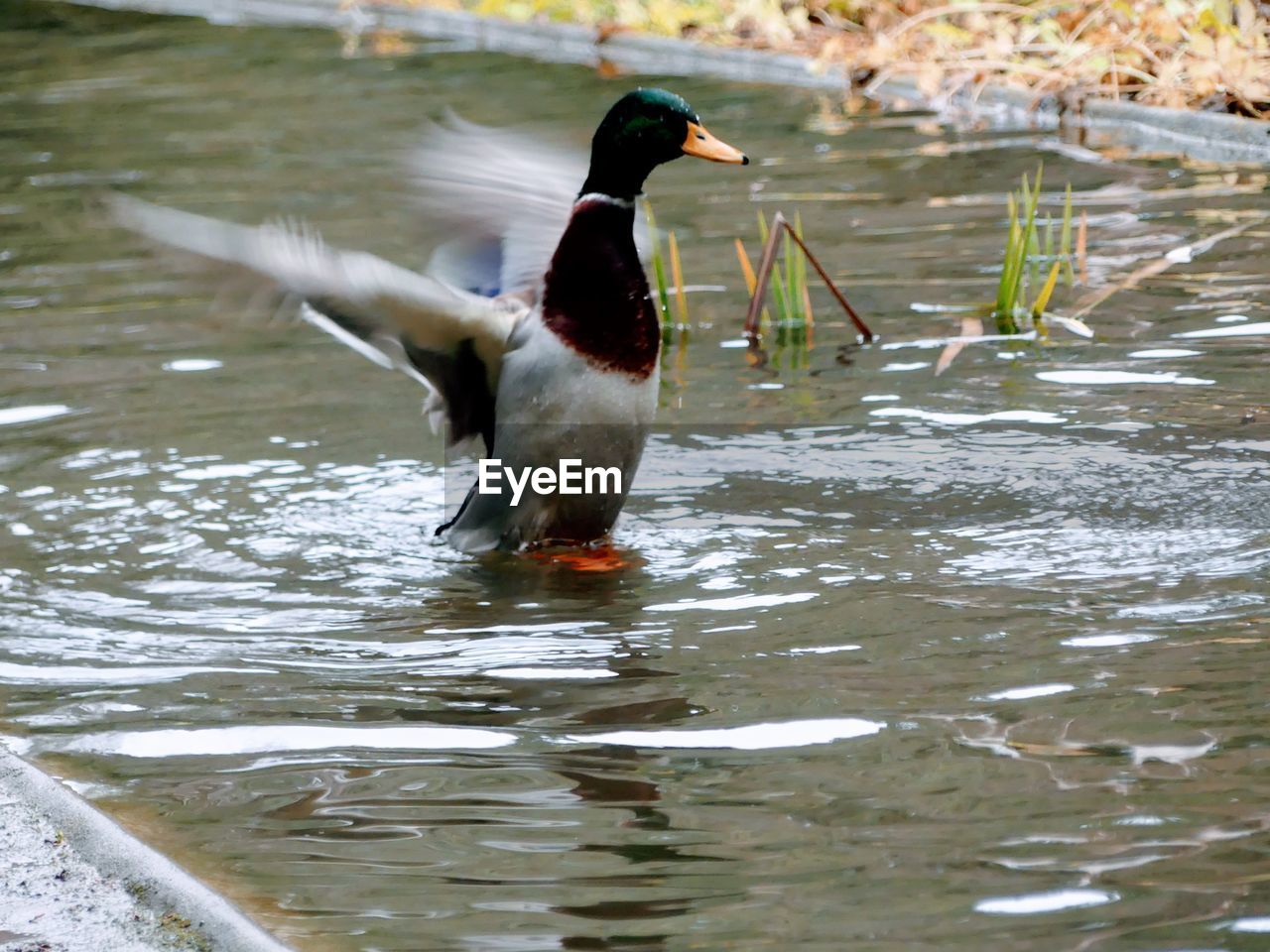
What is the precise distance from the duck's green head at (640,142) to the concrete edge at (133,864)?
174 cm

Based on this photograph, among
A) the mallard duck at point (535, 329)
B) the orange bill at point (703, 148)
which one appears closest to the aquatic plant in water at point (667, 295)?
the mallard duck at point (535, 329)

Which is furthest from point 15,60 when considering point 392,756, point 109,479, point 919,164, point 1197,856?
point 1197,856

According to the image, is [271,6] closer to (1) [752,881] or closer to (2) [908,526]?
(2) [908,526]

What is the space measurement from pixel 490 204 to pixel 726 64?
24.1ft

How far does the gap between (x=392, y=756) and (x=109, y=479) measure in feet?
6.82

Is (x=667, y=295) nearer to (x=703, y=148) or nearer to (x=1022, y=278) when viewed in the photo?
(x=1022, y=278)

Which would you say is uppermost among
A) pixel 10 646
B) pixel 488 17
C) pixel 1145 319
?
pixel 488 17

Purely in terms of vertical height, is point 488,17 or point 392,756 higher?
point 488,17

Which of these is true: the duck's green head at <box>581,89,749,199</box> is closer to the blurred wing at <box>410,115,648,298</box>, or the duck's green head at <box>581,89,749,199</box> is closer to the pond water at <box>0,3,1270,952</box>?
the blurred wing at <box>410,115,648,298</box>

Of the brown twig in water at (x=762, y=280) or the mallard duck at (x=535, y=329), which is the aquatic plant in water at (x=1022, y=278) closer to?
the brown twig in water at (x=762, y=280)

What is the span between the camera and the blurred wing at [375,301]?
139 inches

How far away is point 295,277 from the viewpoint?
3.62 meters

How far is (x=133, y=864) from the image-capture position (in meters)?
2.48

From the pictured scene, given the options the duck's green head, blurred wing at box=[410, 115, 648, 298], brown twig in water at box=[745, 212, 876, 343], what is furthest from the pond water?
the duck's green head
